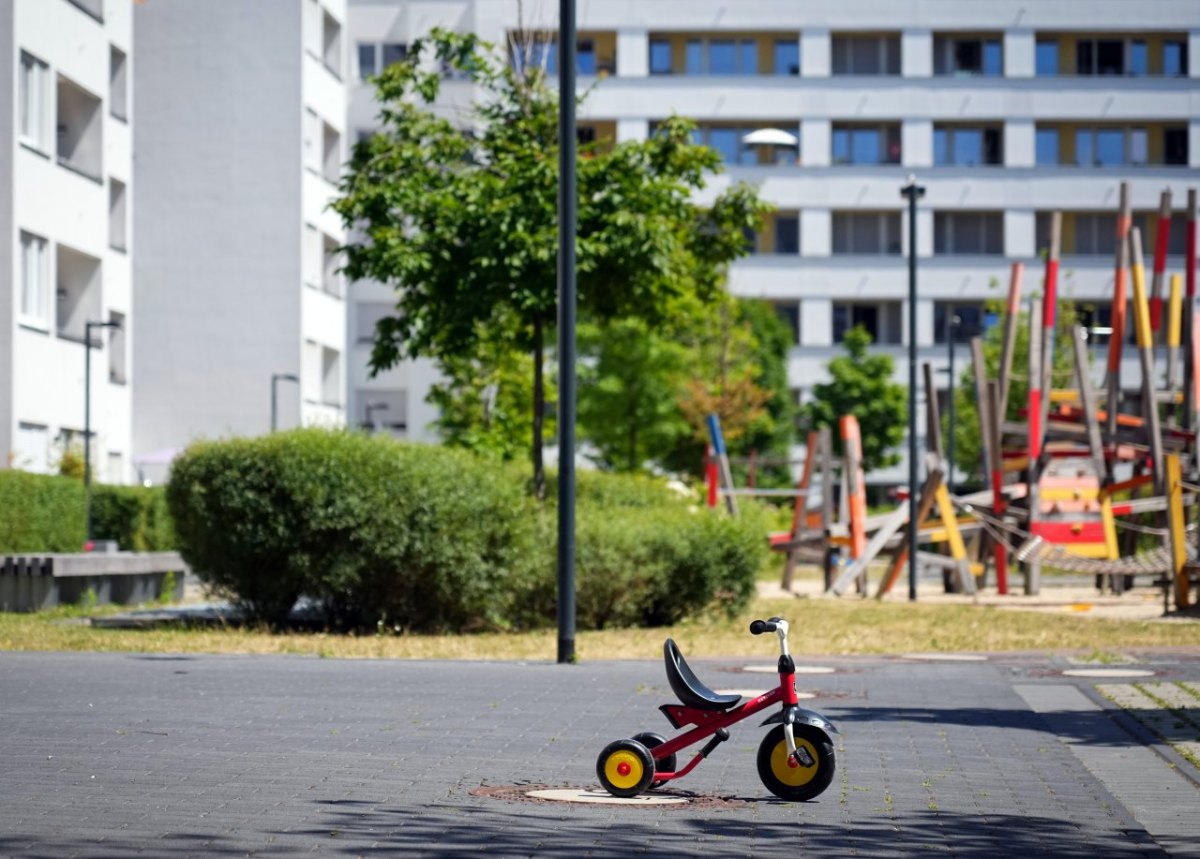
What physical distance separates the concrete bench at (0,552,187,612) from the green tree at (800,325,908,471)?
43.7m

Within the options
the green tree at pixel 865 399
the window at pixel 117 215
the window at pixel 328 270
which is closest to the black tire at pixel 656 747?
the window at pixel 117 215

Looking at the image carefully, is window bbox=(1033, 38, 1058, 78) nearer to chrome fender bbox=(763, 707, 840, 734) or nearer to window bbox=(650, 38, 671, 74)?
window bbox=(650, 38, 671, 74)

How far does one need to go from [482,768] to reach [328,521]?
33.7 ft

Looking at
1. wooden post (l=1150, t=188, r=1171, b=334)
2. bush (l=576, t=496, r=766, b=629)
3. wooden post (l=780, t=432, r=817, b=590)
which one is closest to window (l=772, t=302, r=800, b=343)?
wooden post (l=1150, t=188, r=1171, b=334)

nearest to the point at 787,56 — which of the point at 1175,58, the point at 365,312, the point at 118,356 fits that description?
the point at 1175,58

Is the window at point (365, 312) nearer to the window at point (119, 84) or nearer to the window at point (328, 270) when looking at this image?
the window at point (328, 270)

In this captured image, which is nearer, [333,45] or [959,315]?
[333,45]

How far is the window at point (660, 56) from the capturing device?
7125cm

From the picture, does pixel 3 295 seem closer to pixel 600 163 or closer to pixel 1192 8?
pixel 600 163

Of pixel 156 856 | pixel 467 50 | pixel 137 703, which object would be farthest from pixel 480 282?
pixel 156 856

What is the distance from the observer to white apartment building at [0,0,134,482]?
34906mm

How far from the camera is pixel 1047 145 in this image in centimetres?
7156

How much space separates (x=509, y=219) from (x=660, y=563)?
16.0 feet

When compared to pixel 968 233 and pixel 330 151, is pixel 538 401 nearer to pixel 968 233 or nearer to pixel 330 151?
pixel 330 151
